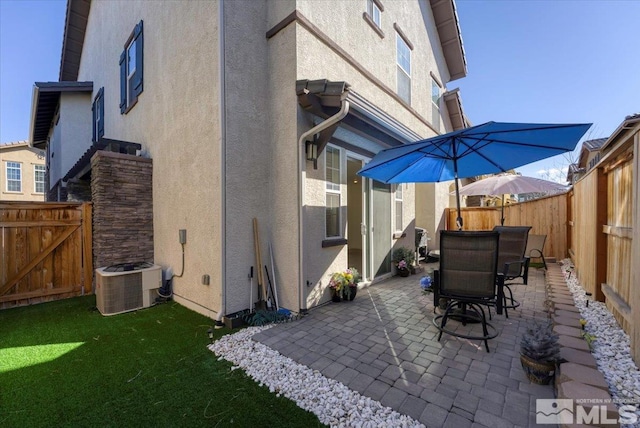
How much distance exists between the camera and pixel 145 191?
6.14 m

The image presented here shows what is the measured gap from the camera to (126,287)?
15.5ft

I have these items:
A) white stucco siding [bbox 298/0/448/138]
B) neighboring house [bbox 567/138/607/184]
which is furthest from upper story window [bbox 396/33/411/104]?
neighboring house [bbox 567/138/607/184]

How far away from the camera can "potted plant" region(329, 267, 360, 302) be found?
489 centimetres

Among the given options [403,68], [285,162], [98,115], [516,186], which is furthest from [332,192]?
[98,115]

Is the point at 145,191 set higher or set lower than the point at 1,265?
higher

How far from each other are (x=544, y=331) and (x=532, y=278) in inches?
197

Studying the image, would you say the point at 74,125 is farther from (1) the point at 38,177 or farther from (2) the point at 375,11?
(1) the point at 38,177

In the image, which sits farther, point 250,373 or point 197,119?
point 197,119

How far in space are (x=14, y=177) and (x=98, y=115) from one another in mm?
17052

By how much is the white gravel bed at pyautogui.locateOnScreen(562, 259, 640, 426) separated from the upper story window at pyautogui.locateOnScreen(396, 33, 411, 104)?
6.42m

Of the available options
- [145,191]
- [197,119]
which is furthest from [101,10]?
[197,119]

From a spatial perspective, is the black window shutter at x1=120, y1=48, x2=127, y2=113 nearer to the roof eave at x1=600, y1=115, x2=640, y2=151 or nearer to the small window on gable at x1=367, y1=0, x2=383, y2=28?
the small window on gable at x1=367, y1=0, x2=383, y2=28

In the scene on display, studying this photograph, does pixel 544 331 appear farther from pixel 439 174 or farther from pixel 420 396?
pixel 439 174

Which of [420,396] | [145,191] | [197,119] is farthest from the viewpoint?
[145,191]
